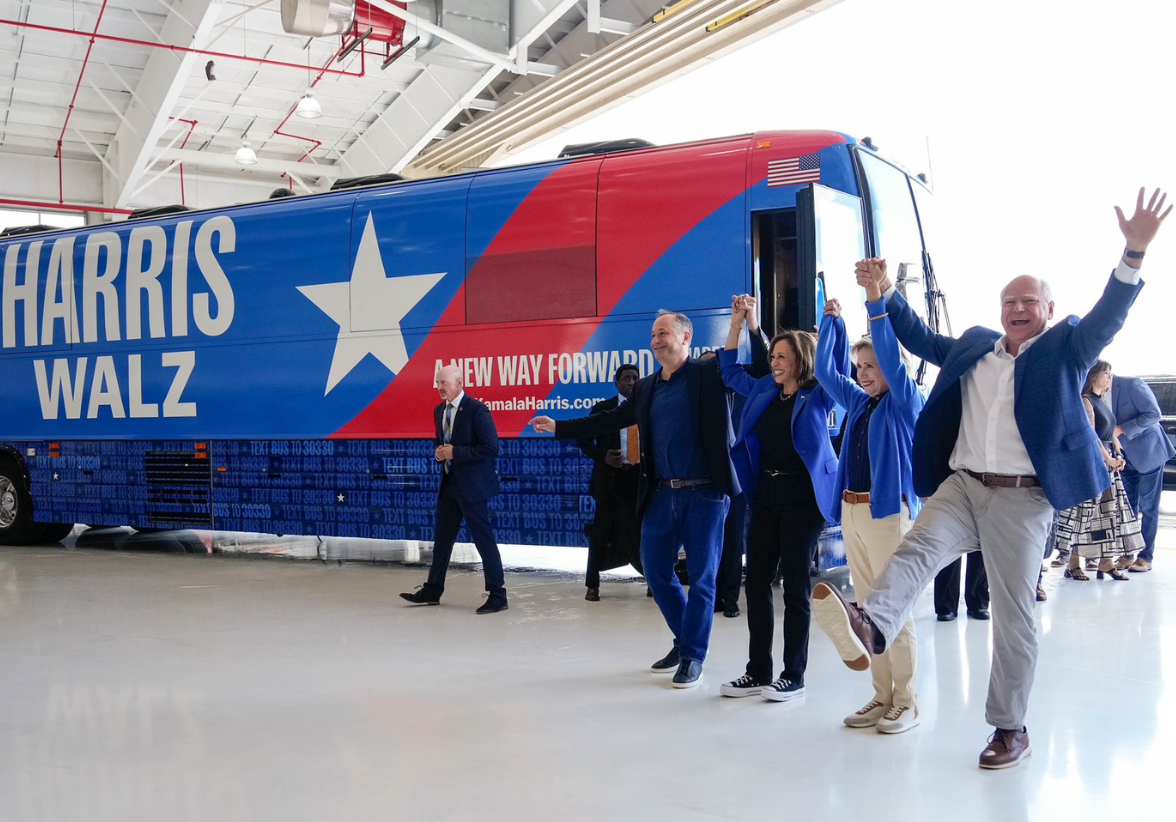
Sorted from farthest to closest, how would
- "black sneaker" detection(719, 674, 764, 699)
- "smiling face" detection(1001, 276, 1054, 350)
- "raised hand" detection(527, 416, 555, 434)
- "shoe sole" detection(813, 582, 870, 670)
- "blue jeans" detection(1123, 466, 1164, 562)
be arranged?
"blue jeans" detection(1123, 466, 1164, 562) < "raised hand" detection(527, 416, 555, 434) < "black sneaker" detection(719, 674, 764, 699) < "smiling face" detection(1001, 276, 1054, 350) < "shoe sole" detection(813, 582, 870, 670)

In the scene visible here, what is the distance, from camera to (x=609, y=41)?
13.8m

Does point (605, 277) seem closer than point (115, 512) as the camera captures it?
Yes

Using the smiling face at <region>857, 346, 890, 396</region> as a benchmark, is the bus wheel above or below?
below

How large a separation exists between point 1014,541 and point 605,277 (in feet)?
13.6

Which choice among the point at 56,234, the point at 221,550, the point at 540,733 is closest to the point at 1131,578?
the point at 540,733

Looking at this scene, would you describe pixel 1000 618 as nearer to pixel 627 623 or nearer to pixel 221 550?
pixel 627 623

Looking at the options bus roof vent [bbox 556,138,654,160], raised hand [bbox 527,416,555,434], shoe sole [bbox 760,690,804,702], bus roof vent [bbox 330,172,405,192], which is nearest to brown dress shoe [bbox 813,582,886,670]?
shoe sole [bbox 760,690,804,702]

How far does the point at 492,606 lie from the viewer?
22.4 ft

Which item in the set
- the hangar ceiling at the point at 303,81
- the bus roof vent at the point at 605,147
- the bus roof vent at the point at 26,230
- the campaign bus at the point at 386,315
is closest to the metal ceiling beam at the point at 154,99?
the hangar ceiling at the point at 303,81

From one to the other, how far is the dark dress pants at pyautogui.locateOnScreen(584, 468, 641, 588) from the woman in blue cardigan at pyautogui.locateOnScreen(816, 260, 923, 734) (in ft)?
8.47

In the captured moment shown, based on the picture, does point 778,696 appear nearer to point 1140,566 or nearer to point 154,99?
point 1140,566

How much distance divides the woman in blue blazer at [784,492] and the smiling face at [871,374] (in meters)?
0.28

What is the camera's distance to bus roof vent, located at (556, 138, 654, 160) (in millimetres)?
7797

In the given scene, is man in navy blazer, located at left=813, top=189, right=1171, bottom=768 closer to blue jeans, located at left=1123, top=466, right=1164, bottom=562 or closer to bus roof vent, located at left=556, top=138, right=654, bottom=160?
bus roof vent, located at left=556, top=138, right=654, bottom=160
